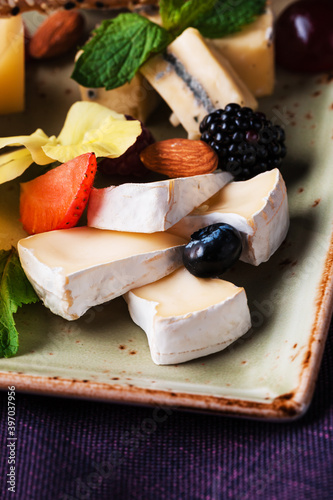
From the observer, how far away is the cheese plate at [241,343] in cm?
129

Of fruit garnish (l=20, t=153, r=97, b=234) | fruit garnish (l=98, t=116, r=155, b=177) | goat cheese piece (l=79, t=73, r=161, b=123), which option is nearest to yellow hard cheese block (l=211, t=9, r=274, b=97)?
goat cheese piece (l=79, t=73, r=161, b=123)

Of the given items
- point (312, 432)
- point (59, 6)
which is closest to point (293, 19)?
point (59, 6)

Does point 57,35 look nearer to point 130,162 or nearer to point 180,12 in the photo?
point 180,12

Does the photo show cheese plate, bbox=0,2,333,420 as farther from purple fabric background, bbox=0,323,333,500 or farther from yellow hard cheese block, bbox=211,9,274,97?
yellow hard cheese block, bbox=211,9,274,97

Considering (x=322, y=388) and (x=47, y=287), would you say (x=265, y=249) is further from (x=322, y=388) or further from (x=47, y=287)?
(x=47, y=287)

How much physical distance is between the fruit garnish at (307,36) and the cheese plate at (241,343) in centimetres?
47

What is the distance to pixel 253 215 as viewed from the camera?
155 centimetres

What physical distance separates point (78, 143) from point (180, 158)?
1.09 feet

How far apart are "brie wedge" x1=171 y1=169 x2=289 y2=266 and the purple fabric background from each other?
359mm

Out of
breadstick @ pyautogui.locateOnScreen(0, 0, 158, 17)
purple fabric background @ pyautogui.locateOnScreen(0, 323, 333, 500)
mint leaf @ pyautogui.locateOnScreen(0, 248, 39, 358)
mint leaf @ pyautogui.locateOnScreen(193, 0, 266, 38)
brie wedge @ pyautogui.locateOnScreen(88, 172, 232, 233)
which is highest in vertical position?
breadstick @ pyautogui.locateOnScreen(0, 0, 158, 17)

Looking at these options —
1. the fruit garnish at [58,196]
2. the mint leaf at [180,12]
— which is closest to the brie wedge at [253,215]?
the fruit garnish at [58,196]

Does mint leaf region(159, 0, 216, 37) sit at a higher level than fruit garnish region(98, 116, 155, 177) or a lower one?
higher

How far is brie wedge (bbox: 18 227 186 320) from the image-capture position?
1.47m

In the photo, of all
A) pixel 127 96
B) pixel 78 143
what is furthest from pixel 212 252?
pixel 127 96
